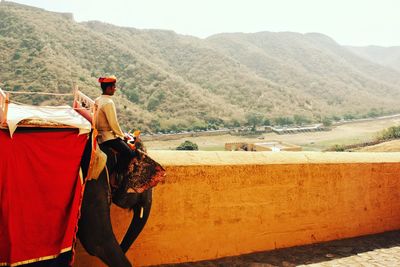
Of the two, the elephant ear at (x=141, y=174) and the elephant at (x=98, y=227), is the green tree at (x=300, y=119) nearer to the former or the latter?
the elephant ear at (x=141, y=174)

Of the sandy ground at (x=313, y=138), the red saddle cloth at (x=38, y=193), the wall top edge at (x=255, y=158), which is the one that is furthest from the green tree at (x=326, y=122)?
the red saddle cloth at (x=38, y=193)

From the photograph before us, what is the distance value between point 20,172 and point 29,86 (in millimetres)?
54314

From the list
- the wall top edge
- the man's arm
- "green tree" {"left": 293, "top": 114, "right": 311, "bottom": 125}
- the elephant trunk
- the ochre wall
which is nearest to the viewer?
the man's arm

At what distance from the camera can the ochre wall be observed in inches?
170

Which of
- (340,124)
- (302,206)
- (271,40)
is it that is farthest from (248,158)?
(271,40)

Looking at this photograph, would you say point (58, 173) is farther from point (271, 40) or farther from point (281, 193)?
point (271, 40)

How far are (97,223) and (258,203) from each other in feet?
7.03

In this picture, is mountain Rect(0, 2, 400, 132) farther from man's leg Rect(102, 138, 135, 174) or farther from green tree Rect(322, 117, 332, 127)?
man's leg Rect(102, 138, 135, 174)

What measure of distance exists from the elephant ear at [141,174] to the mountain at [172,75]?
128ft

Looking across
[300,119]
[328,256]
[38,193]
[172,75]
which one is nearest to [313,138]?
[300,119]

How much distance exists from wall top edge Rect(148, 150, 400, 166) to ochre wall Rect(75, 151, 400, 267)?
11mm

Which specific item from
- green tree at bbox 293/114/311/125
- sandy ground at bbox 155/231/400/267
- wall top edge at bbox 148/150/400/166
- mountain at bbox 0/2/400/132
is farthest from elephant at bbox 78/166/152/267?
green tree at bbox 293/114/311/125

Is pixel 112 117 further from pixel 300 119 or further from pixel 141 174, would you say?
pixel 300 119

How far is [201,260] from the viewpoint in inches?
179
